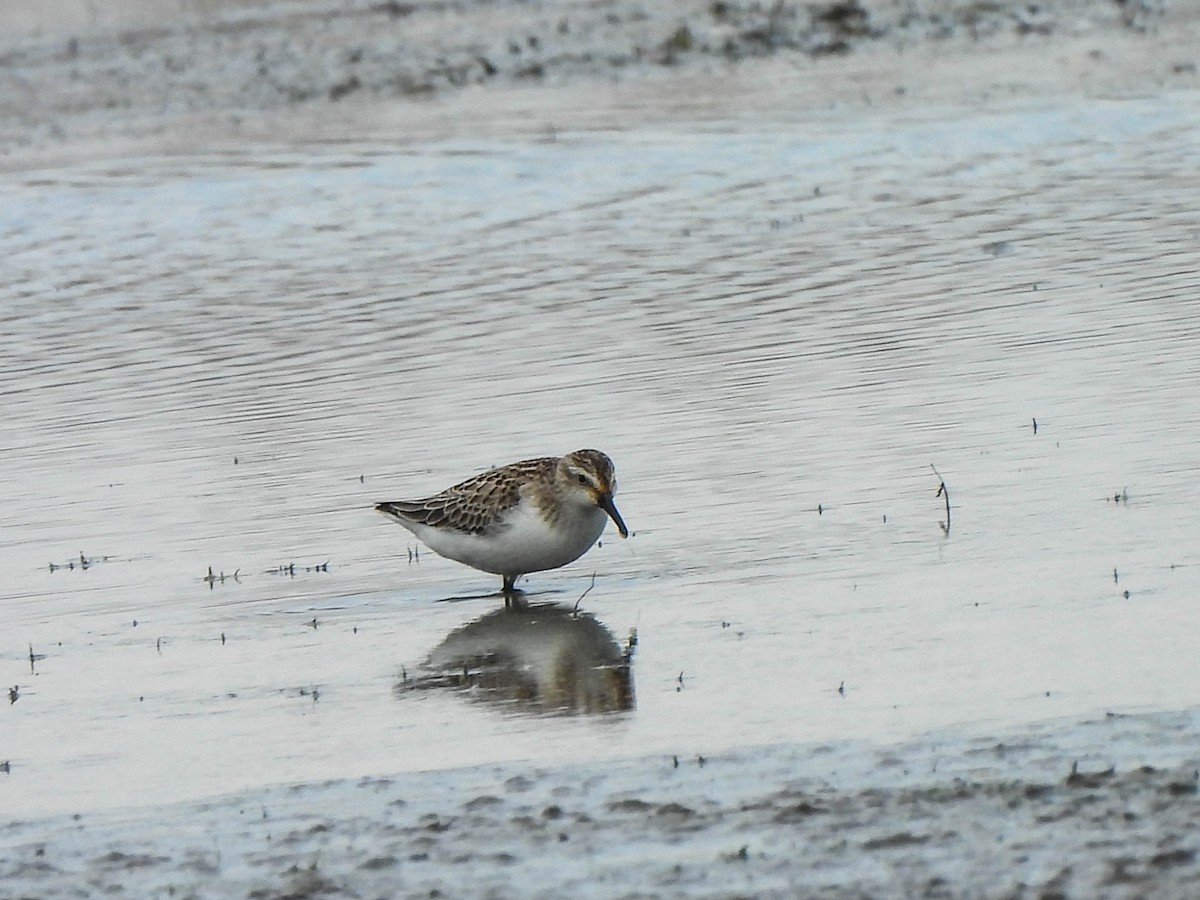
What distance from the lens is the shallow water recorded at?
27.8 ft

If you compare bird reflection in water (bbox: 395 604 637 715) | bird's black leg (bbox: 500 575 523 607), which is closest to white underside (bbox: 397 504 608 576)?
bird's black leg (bbox: 500 575 523 607)

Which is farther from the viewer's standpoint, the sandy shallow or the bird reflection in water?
the bird reflection in water

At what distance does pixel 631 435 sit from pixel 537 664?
3.71 metres

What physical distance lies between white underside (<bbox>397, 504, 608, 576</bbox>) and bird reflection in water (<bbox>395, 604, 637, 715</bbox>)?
23cm

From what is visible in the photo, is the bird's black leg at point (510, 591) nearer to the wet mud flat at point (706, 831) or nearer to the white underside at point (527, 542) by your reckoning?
the white underside at point (527, 542)

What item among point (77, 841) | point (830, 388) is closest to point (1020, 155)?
point (830, 388)

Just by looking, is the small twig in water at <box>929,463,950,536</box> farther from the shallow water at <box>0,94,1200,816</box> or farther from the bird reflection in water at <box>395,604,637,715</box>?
the bird reflection in water at <box>395,604,637,715</box>

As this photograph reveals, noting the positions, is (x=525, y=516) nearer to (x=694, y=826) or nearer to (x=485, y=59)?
(x=694, y=826)

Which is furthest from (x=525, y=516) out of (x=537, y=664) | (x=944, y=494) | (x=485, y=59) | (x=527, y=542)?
(x=485, y=59)

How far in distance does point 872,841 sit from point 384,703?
2.82 metres

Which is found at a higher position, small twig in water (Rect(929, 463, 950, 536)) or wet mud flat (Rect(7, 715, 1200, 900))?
small twig in water (Rect(929, 463, 950, 536))

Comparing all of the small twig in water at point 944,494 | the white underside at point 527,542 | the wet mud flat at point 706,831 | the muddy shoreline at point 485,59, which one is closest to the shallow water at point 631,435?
the small twig in water at point 944,494

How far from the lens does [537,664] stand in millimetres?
9289

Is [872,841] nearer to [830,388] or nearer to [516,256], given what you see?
[830,388]
